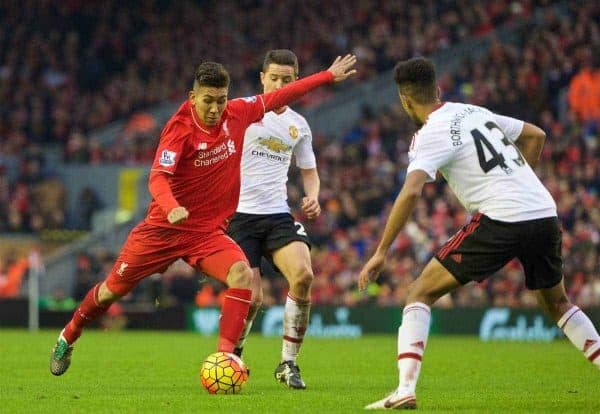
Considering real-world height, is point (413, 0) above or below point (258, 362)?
above

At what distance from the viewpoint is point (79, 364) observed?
13.2m

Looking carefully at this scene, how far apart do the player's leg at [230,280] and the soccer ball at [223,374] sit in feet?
0.41

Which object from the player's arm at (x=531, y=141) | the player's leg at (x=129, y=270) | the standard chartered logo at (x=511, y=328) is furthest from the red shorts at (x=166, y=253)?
the standard chartered logo at (x=511, y=328)

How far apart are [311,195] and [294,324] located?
1155 mm

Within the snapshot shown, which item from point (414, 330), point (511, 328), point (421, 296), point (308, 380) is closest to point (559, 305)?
point (421, 296)

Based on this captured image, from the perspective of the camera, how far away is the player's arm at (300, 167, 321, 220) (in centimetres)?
1074

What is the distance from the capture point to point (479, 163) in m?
8.21

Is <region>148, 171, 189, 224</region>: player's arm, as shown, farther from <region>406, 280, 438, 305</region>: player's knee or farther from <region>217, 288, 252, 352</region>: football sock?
<region>406, 280, 438, 305</region>: player's knee

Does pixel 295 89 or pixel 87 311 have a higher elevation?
pixel 295 89

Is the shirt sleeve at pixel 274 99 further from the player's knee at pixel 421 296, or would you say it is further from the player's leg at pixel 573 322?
the player's leg at pixel 573 322

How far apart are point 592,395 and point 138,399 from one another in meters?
3.29

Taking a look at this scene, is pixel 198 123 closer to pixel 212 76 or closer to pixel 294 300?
pixel 212 76

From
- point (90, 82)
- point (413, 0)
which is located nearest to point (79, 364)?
point (413, 0)

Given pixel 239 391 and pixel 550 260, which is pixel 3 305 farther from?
pixel 550 260
